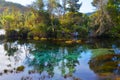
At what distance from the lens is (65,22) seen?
54.5m

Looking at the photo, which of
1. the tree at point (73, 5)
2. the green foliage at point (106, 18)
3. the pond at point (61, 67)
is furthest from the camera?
the tree at point (73, 5)

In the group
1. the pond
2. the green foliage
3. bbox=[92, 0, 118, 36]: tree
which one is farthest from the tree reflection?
the green foliage

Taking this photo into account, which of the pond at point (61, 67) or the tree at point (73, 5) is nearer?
the pond at point (61, 67)

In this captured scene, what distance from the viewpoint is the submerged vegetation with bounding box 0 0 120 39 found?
5091 centimetres

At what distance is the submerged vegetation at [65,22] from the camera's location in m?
50.9

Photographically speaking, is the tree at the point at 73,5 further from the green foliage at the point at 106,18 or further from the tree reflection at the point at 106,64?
the tree reflection at the point at 106,64

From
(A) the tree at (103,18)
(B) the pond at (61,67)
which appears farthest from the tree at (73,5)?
(B) the pond at (61,67)

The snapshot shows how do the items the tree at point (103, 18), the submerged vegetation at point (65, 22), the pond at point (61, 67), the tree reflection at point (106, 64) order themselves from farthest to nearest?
the submerged vegetation at point (65, 22), the tree at point (103, 18), the tree reflection at point (106, 64), the pond at point (61, 67)

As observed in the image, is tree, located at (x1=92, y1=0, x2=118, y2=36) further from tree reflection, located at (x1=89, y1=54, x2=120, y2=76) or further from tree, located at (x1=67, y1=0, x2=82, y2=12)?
tree reflection, located at (x1=89, y1=54, x2=120, y2=76)

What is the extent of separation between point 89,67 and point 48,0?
36148mm

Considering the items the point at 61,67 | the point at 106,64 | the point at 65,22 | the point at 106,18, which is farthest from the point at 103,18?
the point at 61,67

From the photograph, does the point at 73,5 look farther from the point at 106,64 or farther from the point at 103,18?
the point at 106,64

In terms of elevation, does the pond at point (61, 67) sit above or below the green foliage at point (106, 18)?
below

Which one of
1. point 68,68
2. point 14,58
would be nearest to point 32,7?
point 14,58
